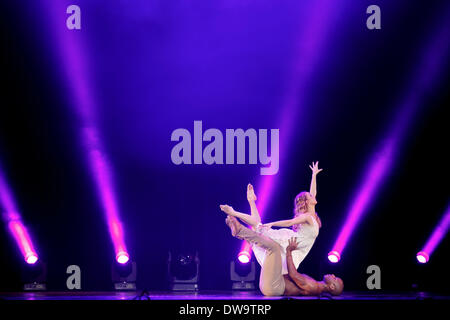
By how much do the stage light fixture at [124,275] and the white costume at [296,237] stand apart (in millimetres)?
1351

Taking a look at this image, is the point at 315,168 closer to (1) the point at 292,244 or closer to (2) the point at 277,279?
(1) the point at 292,244

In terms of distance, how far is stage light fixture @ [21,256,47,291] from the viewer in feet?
20.6

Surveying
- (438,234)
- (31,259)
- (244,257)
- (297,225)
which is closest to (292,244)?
(297,225)

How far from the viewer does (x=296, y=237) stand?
595 cm

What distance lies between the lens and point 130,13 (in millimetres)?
6574

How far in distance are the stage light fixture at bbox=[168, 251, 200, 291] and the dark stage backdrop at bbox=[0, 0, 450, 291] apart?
18cm

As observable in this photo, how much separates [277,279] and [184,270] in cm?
114

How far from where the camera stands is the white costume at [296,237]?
5.87 m

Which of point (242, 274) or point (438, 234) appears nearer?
point (242, 274)

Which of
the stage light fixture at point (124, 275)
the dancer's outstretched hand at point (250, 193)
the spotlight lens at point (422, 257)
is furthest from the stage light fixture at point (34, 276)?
the spotlight lens at point (422, 257)

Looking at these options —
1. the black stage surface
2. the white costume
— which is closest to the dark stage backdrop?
the white costume

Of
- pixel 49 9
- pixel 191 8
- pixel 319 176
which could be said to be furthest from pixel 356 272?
pixel 49 9
